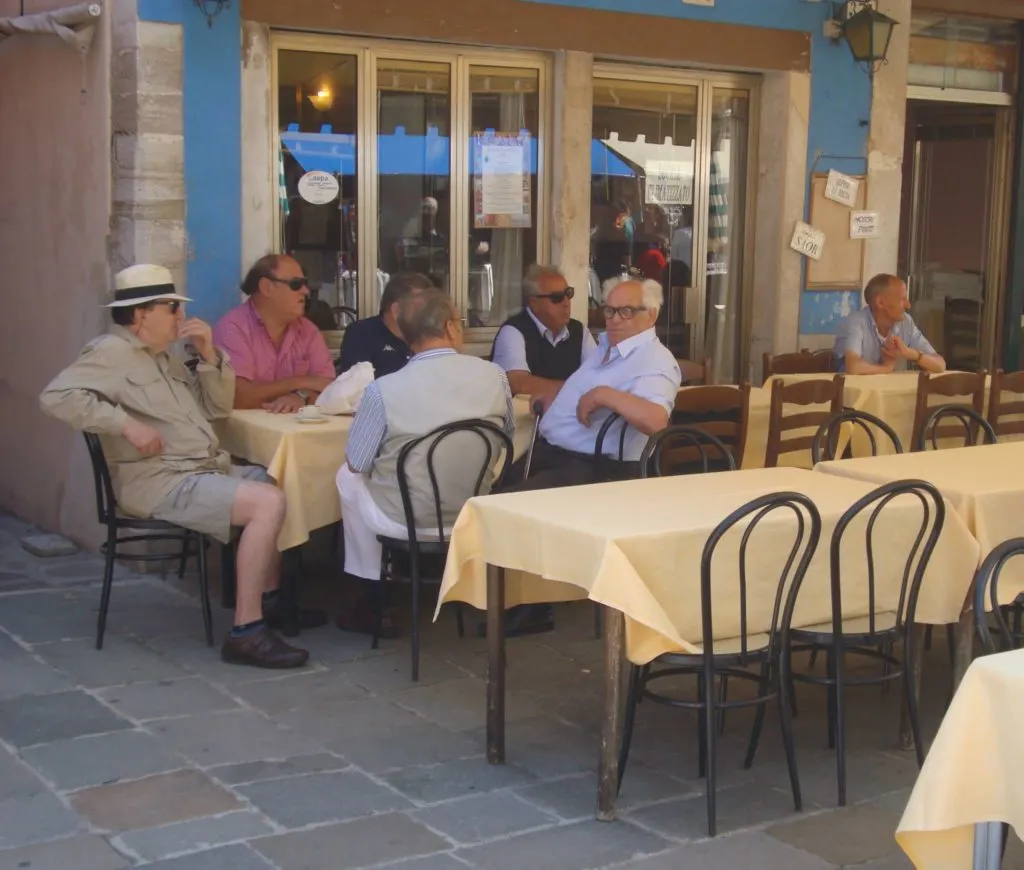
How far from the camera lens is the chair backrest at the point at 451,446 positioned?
498cm

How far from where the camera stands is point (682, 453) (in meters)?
5.77

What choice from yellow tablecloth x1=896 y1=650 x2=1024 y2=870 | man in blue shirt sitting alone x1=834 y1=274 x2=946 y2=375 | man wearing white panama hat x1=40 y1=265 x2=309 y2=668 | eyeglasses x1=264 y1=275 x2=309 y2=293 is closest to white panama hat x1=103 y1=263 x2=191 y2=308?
man wearing white panama hat x1=40 y1=265 x2=309 y2=668

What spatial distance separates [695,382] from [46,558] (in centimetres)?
317

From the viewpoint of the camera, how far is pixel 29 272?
23.6 feet

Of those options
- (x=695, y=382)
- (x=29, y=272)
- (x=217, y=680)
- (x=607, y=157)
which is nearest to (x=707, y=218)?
(x=607, y=157)

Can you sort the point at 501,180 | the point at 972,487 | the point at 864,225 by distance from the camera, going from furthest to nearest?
the point at 864,225, the point at 501,180, the point at 972,487

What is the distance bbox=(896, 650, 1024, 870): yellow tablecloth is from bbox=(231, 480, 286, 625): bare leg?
2.94m

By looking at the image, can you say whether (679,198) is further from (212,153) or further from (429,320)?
(429,320)

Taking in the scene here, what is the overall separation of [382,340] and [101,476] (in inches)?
58.6

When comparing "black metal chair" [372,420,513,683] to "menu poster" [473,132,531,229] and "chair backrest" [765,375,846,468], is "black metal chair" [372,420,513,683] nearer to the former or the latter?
"chair backrest" [765,375,846,468]

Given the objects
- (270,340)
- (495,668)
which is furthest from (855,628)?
(270,340)

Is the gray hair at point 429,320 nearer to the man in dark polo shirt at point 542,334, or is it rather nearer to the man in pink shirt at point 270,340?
the man in pink shirt at point 270,340

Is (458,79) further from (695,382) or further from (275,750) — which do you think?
(275,750)

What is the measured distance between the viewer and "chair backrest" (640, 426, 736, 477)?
4.86 m
